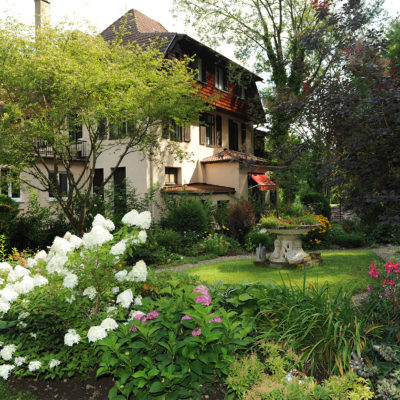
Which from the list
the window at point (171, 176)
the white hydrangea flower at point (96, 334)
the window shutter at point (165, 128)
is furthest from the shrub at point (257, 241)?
the white hydrangea flower at point (96, 334)

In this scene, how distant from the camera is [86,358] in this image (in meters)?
3.46

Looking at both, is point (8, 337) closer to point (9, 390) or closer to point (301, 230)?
point (9, 390)

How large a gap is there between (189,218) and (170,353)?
35.2 ft

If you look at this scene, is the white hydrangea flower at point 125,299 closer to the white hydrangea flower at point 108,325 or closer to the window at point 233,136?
the white hydrangea flower at point 108,325

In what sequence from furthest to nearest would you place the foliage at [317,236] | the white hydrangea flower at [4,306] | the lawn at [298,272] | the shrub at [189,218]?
the shrub at [189,218], the foliage at [317,236], the lawn at [298,272], the white hydrangea flower at [4,306]

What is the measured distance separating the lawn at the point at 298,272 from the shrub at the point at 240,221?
285 centimetres

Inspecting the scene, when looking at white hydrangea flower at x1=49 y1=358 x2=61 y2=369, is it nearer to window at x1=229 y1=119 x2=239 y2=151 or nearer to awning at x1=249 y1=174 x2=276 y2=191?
awning at x1=249 y1=174 x2=276 y2=191

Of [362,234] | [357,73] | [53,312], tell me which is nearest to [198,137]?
[362,234]

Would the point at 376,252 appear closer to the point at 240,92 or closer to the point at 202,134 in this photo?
the point at 202,134

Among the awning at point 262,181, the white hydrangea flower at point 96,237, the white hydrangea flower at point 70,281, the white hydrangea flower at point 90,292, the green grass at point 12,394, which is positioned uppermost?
the awning at point 262,181

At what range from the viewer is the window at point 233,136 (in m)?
23.8

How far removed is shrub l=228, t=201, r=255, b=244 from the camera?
45.2 feet

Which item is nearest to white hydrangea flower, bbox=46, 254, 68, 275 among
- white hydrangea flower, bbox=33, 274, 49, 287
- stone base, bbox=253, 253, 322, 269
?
white hydrangea flower, bbox=33, 274, 49, 287

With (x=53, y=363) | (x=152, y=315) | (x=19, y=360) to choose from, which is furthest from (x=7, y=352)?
(x=152, y=315)
